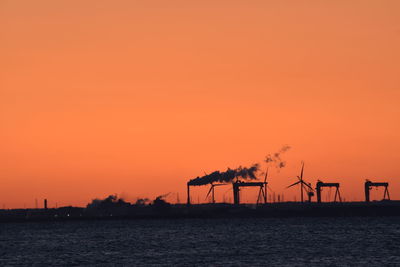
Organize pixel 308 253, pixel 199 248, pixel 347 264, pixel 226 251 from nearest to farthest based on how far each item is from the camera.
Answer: pixel 347 264 < pixel 308 253 < pixel 226 251 < pixel 199 248

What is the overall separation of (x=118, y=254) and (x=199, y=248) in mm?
17388

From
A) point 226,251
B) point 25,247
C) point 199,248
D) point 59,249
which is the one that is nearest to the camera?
point 226,251

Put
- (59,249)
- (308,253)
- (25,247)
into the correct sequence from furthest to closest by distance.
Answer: (25,247) → (59,249) → (308,253)

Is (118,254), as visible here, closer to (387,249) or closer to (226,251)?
(226,251)

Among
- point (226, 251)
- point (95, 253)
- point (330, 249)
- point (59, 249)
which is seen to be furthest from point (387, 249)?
point (59, 249)

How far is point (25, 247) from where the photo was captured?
630ft

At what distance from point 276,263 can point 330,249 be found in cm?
2804

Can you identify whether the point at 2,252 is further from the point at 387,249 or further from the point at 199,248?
the point at 387,249

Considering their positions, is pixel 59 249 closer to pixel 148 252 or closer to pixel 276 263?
pixel 148 252

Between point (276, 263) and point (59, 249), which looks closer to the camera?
point (276, 263)

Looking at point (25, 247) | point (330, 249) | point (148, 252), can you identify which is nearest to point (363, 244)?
point (330, 249)

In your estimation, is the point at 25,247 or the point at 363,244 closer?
the point at 363,244

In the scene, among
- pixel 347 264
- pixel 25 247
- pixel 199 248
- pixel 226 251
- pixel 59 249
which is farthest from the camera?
pixel 25 247

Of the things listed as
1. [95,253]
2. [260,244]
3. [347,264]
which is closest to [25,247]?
[95,253]
